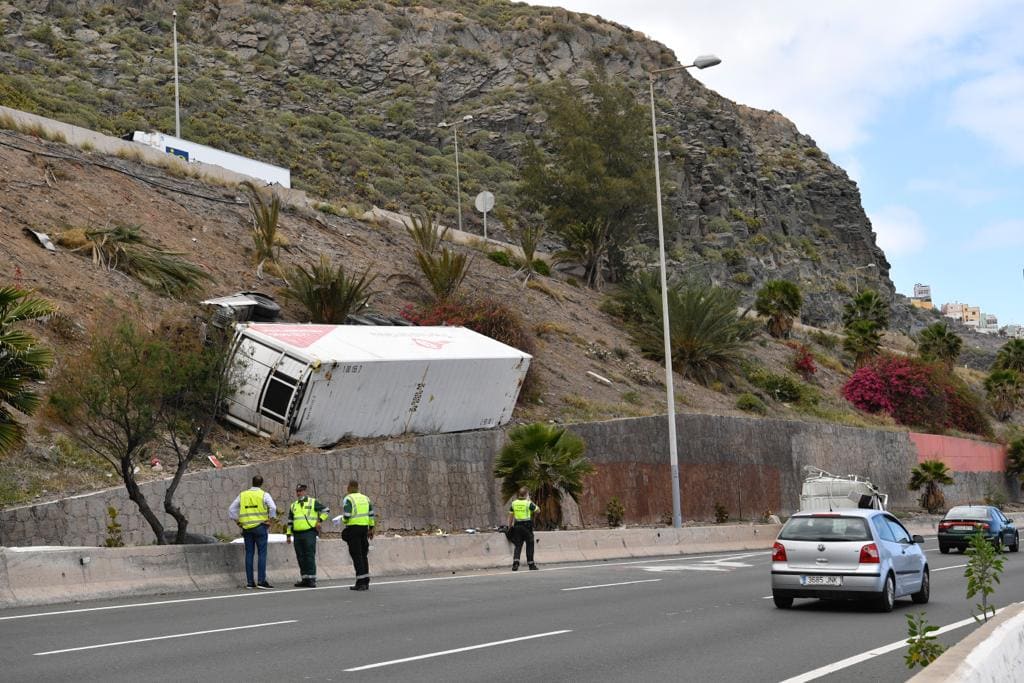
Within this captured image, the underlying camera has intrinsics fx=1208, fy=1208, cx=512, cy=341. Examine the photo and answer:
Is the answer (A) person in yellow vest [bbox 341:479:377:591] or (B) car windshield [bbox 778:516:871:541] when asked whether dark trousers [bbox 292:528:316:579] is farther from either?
(B) car windshield [bbox 778:516:871:541]

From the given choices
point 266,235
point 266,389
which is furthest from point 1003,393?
point 266,389

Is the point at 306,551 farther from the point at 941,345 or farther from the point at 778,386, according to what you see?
the point at 941,345

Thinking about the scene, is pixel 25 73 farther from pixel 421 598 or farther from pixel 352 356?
pixel 421 598

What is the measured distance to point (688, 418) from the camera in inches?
1569

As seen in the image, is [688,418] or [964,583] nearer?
[964,583]

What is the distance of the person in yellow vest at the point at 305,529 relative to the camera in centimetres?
1847

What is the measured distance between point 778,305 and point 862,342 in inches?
218

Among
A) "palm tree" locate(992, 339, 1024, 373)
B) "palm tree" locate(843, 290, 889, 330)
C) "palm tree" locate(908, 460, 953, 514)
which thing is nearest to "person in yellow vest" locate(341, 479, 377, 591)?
"palm tree" locate(908, 460, 953, 514)

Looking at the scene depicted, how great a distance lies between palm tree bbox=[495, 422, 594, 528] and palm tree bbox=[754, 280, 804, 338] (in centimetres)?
3805

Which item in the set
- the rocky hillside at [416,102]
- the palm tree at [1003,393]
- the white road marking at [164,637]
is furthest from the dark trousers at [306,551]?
the palm tree at [1003,393]

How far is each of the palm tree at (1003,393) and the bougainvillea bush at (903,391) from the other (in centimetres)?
1161

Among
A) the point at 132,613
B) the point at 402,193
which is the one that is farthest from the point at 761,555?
the point at 402,193

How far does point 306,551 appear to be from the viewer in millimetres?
18812

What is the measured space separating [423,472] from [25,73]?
57.1 m
